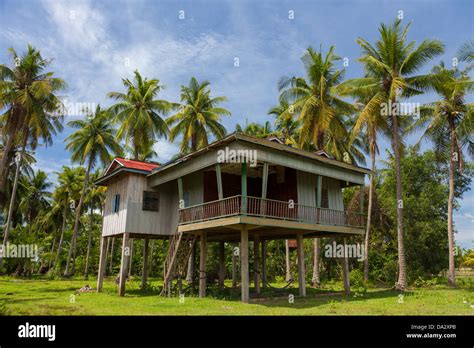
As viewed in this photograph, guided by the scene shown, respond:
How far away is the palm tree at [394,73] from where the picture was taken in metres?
22.8

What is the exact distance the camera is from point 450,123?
1011 inches

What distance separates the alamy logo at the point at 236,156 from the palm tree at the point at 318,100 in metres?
12.0

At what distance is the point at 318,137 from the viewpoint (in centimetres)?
2698

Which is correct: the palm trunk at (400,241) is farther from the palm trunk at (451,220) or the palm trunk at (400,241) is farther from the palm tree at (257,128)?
the palm tree at (257,128)

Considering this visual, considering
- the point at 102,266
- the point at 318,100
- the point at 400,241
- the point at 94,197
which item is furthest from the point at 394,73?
the point at 94,197

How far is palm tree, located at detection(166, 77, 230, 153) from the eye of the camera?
32344 mm

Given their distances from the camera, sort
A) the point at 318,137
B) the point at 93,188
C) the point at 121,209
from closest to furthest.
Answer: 1. the point at 121,209
2. the point at 318,137
3. the point at 93,188

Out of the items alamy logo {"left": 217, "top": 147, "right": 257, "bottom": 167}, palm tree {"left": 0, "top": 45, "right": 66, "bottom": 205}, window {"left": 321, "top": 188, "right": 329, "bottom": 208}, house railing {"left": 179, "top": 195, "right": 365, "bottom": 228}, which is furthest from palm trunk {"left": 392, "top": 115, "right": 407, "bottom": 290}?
palm tree {"left": 0, "top": 45, "right": 66, "bottom": 205}

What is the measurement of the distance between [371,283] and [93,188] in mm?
31561

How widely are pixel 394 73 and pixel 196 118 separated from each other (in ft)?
51.5
